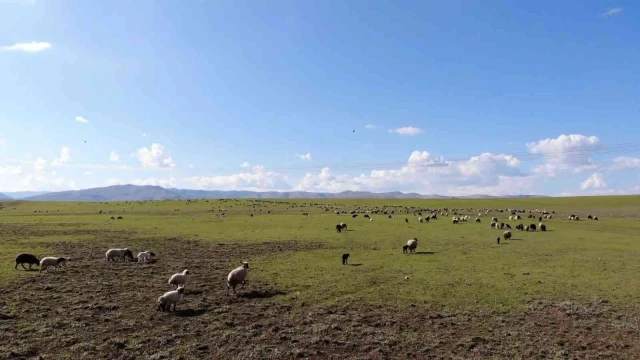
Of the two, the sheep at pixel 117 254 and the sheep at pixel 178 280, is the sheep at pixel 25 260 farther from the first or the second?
the sheep at pixel 178 280

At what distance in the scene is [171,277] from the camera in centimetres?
2322

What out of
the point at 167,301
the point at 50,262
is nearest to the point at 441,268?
the point at 167,301

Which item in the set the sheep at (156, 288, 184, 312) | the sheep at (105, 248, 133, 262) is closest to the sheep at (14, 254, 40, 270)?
the sheep at (105, 248, 133, 262)

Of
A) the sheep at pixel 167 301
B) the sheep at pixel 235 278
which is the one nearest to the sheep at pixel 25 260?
the sheep at pixel 167 301

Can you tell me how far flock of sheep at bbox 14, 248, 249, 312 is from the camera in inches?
733

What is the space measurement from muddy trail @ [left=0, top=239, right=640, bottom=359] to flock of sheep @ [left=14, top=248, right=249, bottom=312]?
537mm

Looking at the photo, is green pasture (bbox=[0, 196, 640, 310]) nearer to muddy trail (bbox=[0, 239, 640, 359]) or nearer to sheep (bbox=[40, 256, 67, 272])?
sheep (bbox=[40, 256, 67, 272])

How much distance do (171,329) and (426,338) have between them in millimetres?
10034

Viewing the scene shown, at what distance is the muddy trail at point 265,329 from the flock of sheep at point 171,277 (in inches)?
21.1

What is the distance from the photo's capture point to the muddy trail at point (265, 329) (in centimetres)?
1431

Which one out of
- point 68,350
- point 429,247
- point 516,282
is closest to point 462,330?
point 516,282

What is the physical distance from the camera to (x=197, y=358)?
13.7 metres

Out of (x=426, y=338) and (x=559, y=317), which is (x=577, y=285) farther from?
(x=426, y=338)

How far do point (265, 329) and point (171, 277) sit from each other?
9.33m
